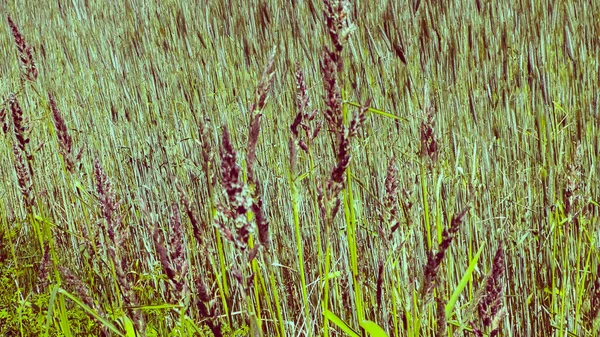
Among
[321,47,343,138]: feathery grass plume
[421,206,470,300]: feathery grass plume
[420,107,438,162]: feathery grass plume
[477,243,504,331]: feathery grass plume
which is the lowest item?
[477,243,504,331]: feathery grass plume

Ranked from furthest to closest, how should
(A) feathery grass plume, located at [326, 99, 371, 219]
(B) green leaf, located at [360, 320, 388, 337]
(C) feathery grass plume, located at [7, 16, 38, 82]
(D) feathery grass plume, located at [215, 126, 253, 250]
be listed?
(C) feathery grass plume, located at [7, 16, 38, 82] → (B) green leaf, located at [360, 320, 388, 337] → (A) feathery grass plume, located at [326, 99, 371, 219] → (D) feathery grass plume, located at [215, 126, 253, 250]

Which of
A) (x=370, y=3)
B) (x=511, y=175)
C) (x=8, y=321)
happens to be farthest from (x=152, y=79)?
(x=511, y=175)

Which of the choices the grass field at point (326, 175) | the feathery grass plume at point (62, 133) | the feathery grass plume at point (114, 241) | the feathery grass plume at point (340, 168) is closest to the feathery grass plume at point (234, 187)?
the grass field at point (326, 175)

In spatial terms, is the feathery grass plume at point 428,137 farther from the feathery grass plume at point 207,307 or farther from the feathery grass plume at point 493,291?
the feathery grass plume at point 207,307

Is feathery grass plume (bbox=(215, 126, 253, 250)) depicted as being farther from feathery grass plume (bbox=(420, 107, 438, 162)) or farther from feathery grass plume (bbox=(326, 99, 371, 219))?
feathery grass plume (bbox=(420, 107, 438, 162))

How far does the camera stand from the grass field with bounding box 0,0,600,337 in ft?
2.56

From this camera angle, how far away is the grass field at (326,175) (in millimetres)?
780

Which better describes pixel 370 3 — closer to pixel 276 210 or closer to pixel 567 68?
pixel 567 68

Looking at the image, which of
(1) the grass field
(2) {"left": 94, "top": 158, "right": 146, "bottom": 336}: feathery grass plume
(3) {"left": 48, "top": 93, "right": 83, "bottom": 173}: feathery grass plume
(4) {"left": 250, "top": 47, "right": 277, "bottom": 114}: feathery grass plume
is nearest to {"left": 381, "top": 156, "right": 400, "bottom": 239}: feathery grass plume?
(1) the grass field

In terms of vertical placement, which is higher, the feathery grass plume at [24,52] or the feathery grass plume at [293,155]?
the feathery grass plume at [24,52]

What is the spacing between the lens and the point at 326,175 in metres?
1.63

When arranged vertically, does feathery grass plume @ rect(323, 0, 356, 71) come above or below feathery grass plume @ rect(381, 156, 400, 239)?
above

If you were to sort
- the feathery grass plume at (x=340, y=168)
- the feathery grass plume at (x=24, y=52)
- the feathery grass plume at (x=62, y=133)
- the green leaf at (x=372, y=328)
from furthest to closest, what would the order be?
the feathery grass plume at (x=24, y=52), the feathery grass plume at (x=62, y=133), the green leaf at (x=372, y=328), the feathery grass plume at (x=340, y=168)

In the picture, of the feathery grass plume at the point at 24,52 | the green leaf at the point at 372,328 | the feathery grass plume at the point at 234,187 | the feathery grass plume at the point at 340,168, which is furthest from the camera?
the feathery grass plume at the point at 24,52
